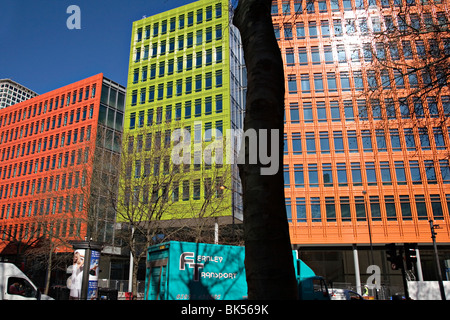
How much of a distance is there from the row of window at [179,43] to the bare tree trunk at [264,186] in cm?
3977

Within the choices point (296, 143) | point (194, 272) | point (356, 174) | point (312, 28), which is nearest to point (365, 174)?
point (356, 174)

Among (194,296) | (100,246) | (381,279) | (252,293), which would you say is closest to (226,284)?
(194,296)

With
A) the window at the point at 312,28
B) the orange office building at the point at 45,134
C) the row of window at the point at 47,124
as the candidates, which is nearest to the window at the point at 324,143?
the window at the point at 312,28

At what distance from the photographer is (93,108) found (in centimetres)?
5178

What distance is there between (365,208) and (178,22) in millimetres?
33418

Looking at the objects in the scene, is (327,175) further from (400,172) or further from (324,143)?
(400,172)

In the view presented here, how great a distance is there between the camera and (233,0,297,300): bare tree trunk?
316 cm

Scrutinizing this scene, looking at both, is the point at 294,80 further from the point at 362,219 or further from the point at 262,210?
the point at 262,210

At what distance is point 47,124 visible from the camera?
2239 inches

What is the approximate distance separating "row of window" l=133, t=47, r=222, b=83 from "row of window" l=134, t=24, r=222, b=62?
1.52 metres

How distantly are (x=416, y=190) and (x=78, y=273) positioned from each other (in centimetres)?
3612

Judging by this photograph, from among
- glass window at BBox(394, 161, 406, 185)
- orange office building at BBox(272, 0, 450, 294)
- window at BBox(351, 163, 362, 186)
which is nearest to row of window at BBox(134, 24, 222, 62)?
orange office building at BBox(272, 0, 450, 294)

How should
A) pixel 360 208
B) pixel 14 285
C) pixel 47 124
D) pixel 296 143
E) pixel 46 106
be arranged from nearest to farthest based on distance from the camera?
pixel 14 285 < pixel 360 208 < pixel 296 143 < pixel 47 124 < pixel 46 106

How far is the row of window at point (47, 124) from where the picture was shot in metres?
52.7
